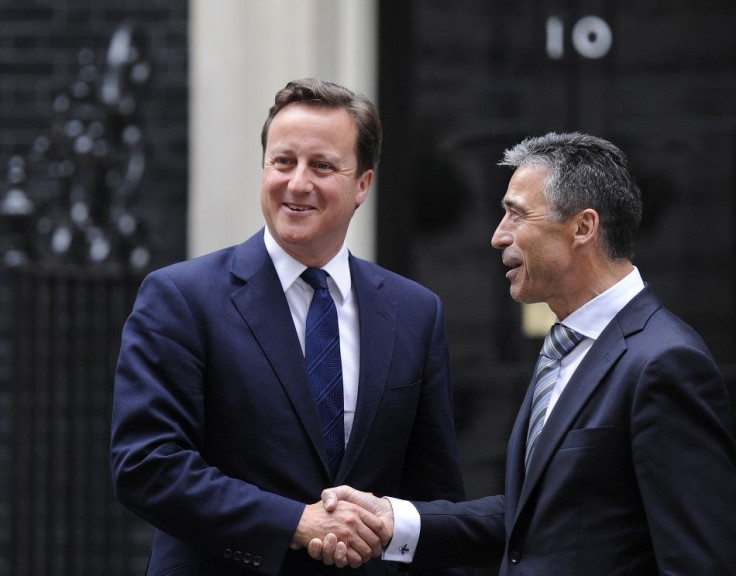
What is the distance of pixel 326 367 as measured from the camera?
3.36 m

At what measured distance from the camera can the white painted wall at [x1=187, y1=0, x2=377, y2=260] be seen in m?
5.69

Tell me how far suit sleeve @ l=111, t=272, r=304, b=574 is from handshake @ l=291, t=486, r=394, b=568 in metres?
0.04

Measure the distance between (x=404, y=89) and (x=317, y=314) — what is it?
3.02 meters

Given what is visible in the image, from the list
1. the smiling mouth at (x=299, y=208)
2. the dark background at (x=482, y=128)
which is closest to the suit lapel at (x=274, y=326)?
the smiling mouth at (x=299, y=208)

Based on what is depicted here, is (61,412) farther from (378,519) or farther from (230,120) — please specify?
(378,519)

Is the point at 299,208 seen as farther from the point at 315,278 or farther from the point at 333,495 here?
the point at 333,495

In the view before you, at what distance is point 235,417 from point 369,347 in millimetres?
381

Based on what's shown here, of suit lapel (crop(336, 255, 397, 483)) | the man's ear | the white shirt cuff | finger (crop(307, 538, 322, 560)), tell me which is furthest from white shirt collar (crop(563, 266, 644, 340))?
finger (crop(307, 538, 322, 560))

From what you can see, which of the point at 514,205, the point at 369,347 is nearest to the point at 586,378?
the point at 514,205

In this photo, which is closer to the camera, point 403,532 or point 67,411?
point 403,532

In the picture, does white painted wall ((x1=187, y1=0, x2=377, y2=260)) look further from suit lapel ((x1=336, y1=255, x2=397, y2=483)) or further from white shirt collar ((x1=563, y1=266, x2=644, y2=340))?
white shirt collar ((x1=563, y1=266, x2=644, y2=340))

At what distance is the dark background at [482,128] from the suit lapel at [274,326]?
2.61m

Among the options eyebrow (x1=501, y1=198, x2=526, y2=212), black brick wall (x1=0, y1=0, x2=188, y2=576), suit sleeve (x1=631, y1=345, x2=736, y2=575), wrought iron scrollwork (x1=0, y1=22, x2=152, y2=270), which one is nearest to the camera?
suit sleeve (x1=631, y1=345, x2=736, y2=575)

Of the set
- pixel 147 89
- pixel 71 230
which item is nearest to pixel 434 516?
pixel 71 230
